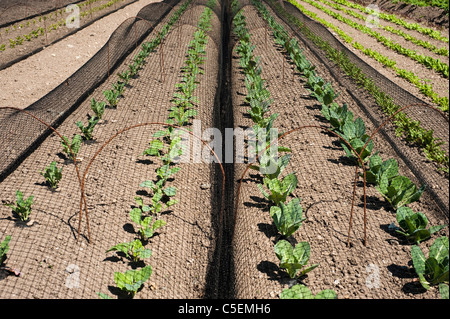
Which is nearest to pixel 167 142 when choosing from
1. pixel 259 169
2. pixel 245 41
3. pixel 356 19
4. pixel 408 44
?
pixel 259 169

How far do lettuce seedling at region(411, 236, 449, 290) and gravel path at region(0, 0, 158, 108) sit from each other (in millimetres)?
6063

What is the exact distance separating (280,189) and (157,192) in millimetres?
1342

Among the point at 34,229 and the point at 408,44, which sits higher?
the point at 408,44

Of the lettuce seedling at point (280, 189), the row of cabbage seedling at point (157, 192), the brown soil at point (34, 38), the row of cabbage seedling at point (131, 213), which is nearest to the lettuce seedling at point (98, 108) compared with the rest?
the row of cabbage seedling at point (131, 213)

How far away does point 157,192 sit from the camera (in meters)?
4.20

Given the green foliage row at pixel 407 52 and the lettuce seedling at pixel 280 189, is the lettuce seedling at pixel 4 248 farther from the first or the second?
the green foliage row at pixel 407 52

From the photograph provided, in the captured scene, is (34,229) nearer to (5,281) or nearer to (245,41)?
(5,281)

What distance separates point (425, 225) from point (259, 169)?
A: 182cm

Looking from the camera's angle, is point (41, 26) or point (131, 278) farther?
point (41, 26)

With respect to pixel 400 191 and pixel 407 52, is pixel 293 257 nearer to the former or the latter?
pixel 400 191

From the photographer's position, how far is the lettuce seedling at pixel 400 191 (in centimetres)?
409

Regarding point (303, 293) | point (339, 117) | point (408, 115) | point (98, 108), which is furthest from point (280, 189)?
point (408, 115)

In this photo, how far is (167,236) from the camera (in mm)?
3809

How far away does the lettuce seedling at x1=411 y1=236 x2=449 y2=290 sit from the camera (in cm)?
313
